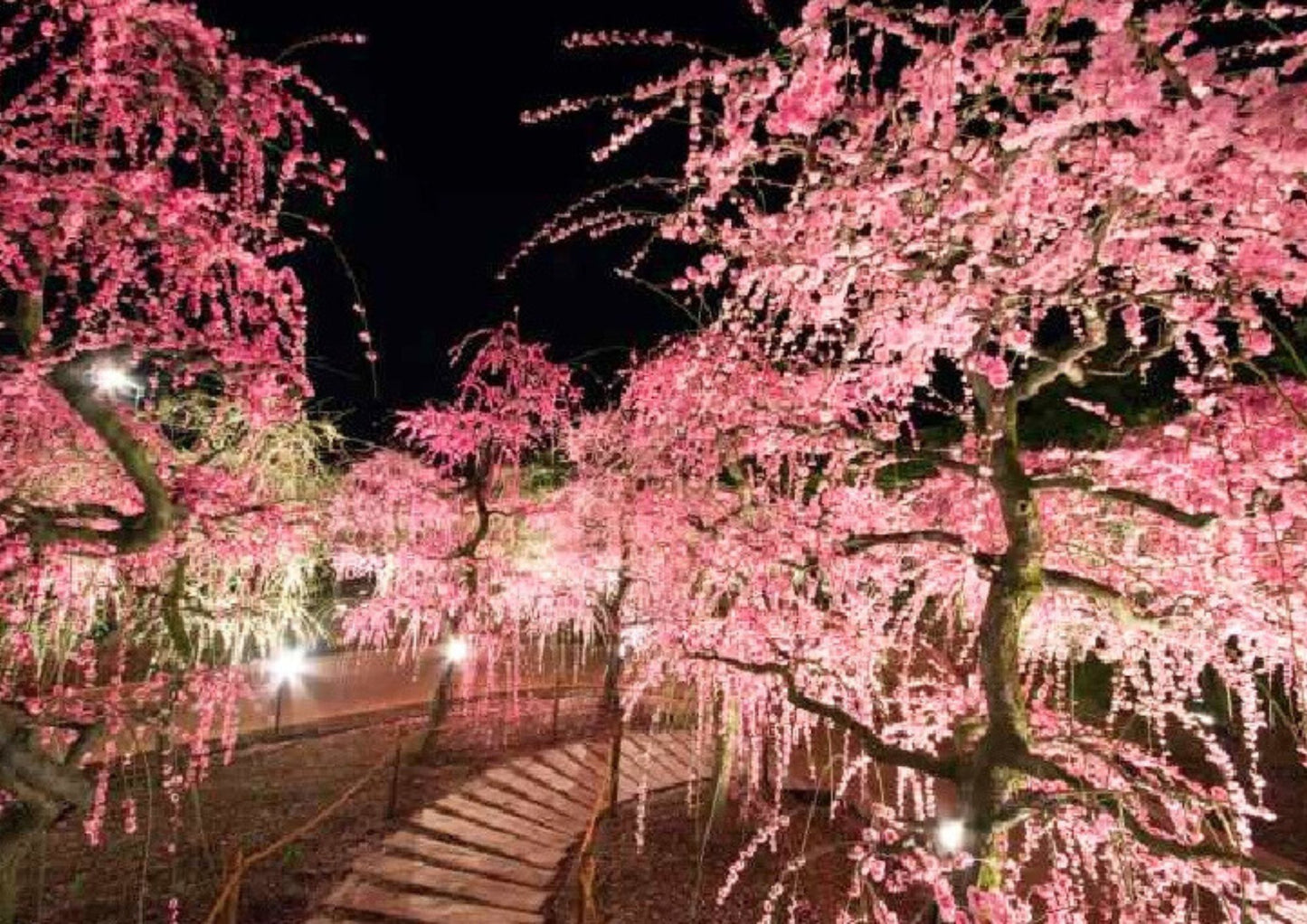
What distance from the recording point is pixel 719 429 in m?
7.70

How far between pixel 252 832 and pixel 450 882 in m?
2.92

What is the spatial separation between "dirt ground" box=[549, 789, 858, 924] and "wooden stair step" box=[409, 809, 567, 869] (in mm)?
398

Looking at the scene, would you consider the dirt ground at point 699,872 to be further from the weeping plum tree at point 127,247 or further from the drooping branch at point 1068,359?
the weeping plum tree at point 127,247

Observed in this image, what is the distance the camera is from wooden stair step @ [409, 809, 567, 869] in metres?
9.95

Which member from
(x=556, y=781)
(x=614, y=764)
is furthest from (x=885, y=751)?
(x=556, y=781)

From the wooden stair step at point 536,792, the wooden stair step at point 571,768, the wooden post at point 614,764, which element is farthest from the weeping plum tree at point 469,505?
the wooden post at point 614,764

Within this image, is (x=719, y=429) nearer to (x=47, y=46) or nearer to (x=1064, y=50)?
(x=1064, y=50)

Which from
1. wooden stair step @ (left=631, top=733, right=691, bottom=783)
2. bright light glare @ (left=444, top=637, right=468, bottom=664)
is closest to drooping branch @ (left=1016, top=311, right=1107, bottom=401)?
wooden stair step @ (left=631, top=733, right=691, bottom=783)

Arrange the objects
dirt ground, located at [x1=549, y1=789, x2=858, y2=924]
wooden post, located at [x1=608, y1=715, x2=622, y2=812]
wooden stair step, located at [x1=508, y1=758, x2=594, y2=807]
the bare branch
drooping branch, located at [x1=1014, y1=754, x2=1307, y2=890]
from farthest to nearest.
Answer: wooden stair step, located at [x1=508, y1=758, x2=594, y2=807] < wooden post, located at [x1=608, y1=715, x2=622, y2=812] < dirt ground, located at [x1=549, y1=789, x2=858, y2=924] < the bare branch < drooping branch, located at [x1=1014, y1=754, x2=1307, y2=890]

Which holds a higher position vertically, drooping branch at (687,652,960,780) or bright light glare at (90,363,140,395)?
bright light glare at (90,363,140,395)

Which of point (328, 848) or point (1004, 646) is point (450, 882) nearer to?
point (328, 848)

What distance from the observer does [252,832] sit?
31.9ft

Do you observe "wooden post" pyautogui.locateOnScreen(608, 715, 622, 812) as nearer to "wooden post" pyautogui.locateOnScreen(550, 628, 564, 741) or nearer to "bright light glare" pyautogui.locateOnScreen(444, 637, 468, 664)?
"wooden post" pyautogui.locateOnScreen(550, 628, 564, 741)

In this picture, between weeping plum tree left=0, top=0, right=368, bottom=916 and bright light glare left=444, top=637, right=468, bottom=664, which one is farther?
bright light glare left=444, top=637, right=468, bottom=664
